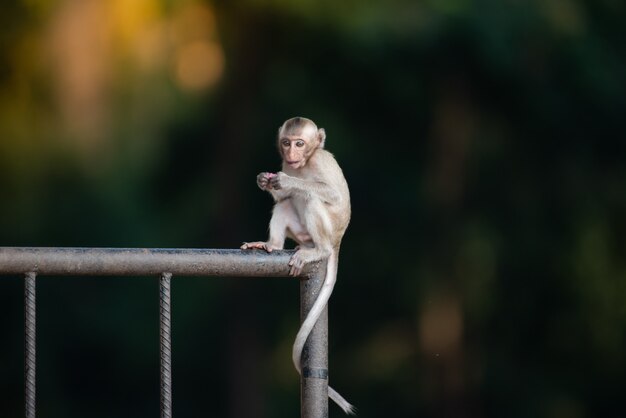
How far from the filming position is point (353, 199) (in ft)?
27.4

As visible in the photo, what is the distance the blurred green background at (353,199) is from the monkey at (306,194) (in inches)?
158

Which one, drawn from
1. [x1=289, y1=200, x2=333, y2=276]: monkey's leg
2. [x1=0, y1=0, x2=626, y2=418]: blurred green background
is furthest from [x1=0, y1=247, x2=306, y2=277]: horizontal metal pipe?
[x1=0, y1=0, x2=626, y2=418]: blurred green background

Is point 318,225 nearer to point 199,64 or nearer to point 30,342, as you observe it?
point 30,342

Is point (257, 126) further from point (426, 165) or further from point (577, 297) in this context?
point (577, 297)

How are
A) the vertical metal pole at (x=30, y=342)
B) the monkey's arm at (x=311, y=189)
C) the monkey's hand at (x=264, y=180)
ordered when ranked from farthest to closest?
the monkey's arm at (x=311, y=189) → the monkey's hand at (x=264, y=180) → the vertical metal pole at (x=30, y=342)

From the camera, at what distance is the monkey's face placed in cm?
370

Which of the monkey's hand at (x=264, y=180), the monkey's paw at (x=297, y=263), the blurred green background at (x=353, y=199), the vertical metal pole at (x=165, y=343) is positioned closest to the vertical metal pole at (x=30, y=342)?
the vertical metal pole at (x=165, y=343)

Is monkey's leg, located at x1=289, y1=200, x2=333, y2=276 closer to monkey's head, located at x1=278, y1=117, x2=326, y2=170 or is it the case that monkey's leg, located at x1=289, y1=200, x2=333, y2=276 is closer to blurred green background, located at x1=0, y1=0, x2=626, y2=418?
monkey's head, located at x1=278, y1=117, x2=326, y2=170

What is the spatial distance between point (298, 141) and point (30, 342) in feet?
6.75

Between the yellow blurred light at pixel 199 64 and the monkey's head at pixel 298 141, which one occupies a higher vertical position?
the yellow blurred light at pixel 199 64

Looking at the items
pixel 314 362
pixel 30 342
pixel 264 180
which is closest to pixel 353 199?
pixel 264 180

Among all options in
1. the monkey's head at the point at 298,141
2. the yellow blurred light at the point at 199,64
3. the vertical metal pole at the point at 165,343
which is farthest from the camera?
the yellow blurred light at the point at 199,64

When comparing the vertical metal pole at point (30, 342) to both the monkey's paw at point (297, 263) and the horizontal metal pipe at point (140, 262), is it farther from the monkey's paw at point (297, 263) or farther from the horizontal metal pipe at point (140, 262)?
the monkey's paw at point (297, 263)

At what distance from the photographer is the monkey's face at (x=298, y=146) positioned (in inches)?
146
